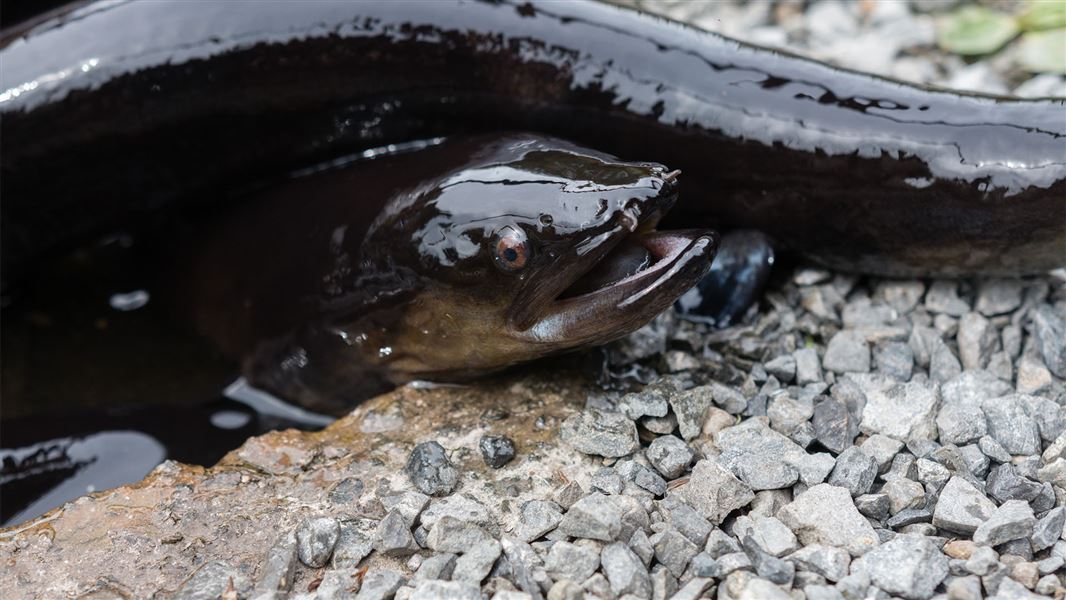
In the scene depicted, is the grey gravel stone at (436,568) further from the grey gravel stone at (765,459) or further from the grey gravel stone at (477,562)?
→ the grey gravel stone at (765,459)

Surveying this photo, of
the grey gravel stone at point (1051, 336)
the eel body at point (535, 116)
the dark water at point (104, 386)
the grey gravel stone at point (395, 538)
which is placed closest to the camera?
the grey gravel stone at point (395, 538)

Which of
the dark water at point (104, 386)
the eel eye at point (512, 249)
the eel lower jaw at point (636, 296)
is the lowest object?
the dark water at point (104, 386)

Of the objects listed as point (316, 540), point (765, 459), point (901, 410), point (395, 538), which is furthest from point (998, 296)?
point (316, 540)

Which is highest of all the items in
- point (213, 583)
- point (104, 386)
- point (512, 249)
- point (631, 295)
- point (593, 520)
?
point (512, 249)

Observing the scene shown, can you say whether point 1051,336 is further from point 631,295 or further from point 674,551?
point 674,551

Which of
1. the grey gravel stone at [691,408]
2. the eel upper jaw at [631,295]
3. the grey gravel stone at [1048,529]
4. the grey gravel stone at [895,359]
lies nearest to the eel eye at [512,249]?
the eel upper jaw at [631,295]

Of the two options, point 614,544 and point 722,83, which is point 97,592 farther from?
point 722,83

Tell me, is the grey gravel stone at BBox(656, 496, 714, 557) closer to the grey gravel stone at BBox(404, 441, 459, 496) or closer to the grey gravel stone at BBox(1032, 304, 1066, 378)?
the grey gravel stone at BBox(404, 441, 459, 496)
